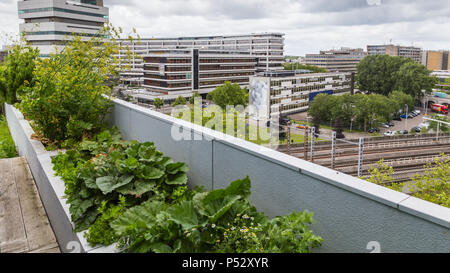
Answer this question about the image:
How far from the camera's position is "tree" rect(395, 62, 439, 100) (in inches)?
2301

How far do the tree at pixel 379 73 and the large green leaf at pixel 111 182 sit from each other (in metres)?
70.2

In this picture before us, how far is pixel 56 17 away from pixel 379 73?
58.0 meters

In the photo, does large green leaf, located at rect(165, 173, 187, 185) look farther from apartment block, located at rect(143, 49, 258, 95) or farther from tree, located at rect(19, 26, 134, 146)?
apartment block, located at rect(143, 49, 258, 95)

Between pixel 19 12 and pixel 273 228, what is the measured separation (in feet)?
207

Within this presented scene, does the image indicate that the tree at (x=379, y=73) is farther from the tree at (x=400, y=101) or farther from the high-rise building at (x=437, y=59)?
the high-rise building at (x=437, y=59)

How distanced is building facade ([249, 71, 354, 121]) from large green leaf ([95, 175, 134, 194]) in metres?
36.1

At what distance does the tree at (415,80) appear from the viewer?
5844 centimetres

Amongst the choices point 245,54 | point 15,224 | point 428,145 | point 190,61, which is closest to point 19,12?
point 190,61

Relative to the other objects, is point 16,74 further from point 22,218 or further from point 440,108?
point 440,108

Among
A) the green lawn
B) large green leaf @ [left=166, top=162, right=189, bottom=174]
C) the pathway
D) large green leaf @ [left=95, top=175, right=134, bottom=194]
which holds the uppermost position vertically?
large green leaf @ [left=166, top=162, right=189, bottom=174]

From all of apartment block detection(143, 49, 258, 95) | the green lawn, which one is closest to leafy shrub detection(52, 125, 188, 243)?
the green lawn

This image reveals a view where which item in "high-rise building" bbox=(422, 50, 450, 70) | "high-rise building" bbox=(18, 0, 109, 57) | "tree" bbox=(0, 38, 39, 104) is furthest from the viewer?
"high-rise building" bbox=(422, 50, 450, 70)

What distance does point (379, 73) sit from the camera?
66875 millimetres

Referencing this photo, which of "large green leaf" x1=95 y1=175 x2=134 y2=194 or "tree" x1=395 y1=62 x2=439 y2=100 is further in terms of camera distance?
"tree" x1=395 y1=62 x2=439 y2=100
